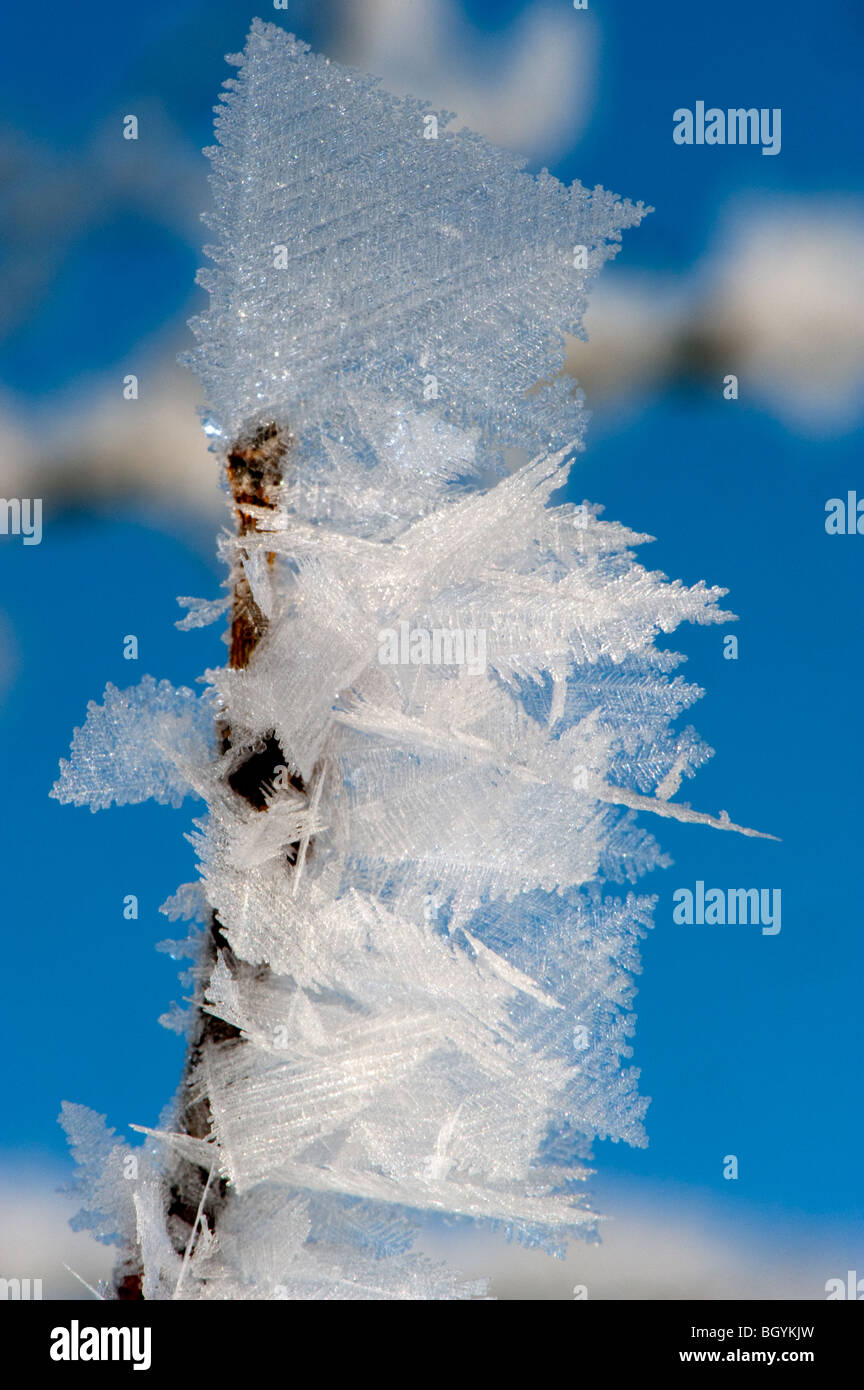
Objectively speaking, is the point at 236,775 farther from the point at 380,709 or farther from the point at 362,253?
the point at 362,253

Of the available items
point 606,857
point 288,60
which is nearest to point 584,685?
point 606,857

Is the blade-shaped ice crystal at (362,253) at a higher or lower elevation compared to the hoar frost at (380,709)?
higher

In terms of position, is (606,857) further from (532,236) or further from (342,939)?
(532,236)

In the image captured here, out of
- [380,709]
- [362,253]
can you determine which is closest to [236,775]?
[380,709]

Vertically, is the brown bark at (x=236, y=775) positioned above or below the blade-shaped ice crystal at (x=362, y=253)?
below

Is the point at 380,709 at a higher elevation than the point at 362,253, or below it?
below

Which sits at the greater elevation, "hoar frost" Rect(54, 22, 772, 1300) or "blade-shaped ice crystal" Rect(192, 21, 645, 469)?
"blade-shaped ice crystal" Rect(192, 21, 645, 469)

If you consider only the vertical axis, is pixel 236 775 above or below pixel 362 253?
below

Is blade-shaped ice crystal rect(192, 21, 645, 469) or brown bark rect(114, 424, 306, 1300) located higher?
blade-shaped ice crystal rect(192, 21, 645, 469)
